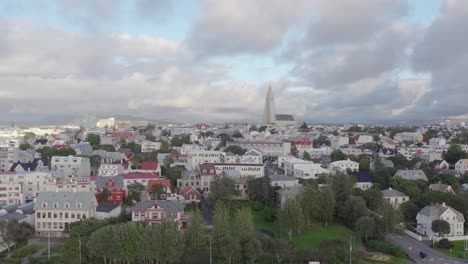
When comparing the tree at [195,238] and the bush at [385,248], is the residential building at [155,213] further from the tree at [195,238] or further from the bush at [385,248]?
the bush at [385,248]

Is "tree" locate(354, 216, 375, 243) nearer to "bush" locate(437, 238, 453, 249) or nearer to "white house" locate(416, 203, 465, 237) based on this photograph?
"bush" locate(437, 238, 453, 249)

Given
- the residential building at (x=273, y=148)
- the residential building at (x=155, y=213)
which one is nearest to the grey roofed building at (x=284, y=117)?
Result: the residential building at (x=273, y=148)

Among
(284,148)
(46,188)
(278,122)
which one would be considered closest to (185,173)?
(46,188)

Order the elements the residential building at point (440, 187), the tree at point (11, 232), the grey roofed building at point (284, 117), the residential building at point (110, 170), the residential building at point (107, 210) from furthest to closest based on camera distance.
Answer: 1. the grey roofed building at point (284, 117)
2. the residential building at point (110, 170)
3. the residential building at point (440, 187)
4. the residential building at point (107, 210)
5. the tree at point (11, 232)

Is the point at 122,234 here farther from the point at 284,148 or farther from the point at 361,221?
the point at 284,148

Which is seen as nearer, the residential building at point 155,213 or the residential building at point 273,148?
the residential building at point 155,213
